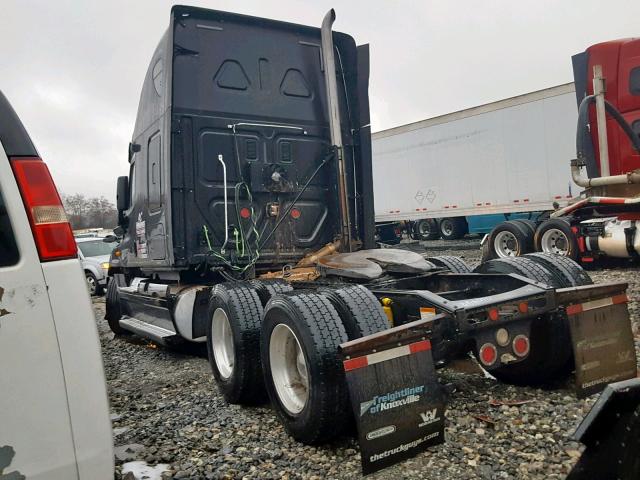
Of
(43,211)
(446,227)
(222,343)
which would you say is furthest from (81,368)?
(446,227)

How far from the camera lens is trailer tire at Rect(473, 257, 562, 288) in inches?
150

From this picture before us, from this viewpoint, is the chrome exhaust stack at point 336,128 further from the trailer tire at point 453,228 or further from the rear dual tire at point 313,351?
the trailer tire at point 453,228

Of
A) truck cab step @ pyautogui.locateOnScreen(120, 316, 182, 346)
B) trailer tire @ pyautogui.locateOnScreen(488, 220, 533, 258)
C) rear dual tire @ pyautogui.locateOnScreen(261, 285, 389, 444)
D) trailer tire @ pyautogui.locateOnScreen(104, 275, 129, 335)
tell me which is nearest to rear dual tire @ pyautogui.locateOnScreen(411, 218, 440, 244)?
trailer tire @ pyautogui.locateOnScreen(488, 220, 533, 258)

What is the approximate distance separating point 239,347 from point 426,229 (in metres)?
17.8

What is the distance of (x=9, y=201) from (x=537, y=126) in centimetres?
1551

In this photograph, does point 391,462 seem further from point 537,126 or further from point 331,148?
point 537,126

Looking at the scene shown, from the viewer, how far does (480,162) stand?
664 inches

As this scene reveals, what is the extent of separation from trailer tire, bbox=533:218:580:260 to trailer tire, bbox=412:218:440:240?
993 cm

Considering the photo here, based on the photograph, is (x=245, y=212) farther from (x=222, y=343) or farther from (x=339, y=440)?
(x=339, y=440)

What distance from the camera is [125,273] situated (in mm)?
7465

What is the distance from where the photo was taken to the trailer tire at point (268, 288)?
4.16 metres

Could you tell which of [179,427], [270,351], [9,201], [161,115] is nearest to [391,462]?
[270,351]

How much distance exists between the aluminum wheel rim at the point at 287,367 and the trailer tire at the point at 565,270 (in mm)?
1943

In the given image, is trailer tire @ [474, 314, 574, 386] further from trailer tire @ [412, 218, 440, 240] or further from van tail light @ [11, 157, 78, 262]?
trailer tire @ [412, 218, 440, 240]
